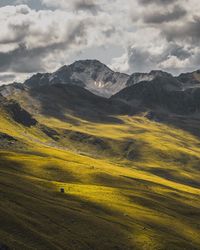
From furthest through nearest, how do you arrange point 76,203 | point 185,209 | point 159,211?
point 185,209 → point 159,211 → point 76,203

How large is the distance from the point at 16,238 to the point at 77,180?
350ft

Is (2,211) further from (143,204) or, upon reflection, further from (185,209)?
(185,209)

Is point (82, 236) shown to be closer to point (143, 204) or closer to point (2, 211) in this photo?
point (2, 211)

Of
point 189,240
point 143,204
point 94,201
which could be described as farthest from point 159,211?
point 189,240

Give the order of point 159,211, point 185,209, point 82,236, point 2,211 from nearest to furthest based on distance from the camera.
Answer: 1. point 2,211
2. point 82,236
3. point 159,211
4. point 185,209

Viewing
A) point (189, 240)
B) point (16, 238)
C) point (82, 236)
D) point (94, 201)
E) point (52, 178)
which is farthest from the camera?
point (52, 178)

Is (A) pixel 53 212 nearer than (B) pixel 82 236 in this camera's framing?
No

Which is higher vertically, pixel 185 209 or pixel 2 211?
pixel 2 211

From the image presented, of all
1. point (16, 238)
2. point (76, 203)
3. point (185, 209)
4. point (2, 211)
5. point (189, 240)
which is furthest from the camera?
point (185, 209)

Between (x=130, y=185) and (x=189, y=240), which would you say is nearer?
(x=189, y=240)

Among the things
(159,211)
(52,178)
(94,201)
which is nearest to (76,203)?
(94,201)

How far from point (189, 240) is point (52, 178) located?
259ft

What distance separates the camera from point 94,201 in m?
115

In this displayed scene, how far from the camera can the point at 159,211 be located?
12438 cm
